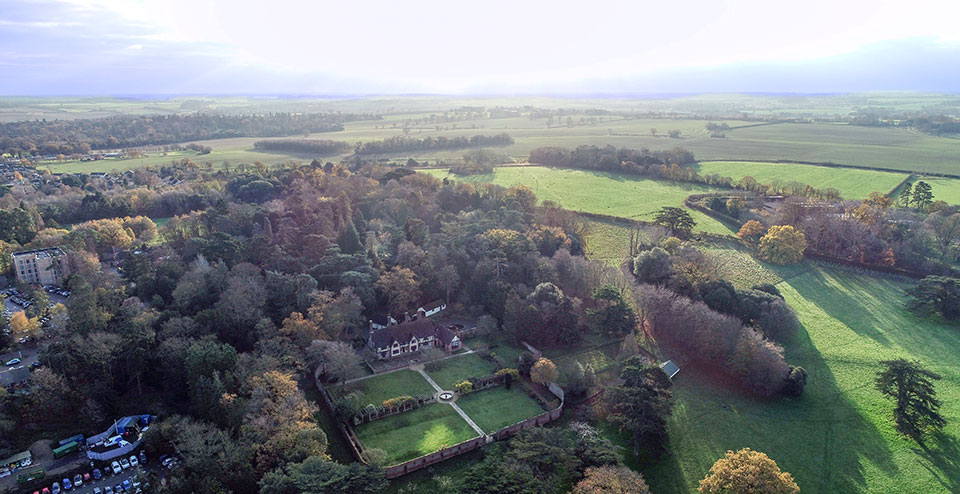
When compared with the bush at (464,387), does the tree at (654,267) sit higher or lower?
higher

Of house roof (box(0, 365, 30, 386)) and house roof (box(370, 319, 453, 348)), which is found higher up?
house roof (box(0, 365, 30, 386))

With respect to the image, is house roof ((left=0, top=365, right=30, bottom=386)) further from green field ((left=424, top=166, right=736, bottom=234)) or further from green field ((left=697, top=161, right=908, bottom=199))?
green field ((left=697, top=161, right=908, bottom=199))

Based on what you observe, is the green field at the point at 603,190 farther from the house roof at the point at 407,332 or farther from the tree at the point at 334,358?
the tree at the point at 334,358

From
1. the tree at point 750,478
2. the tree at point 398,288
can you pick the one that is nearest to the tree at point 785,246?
the tree at point 750,478

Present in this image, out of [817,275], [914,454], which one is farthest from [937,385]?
[817,275]

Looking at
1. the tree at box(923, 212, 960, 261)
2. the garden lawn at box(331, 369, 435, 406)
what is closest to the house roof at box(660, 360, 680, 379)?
the garden lawn at box(331, 369, 435, 406)

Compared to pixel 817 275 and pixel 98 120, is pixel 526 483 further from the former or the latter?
pixel 98 120
